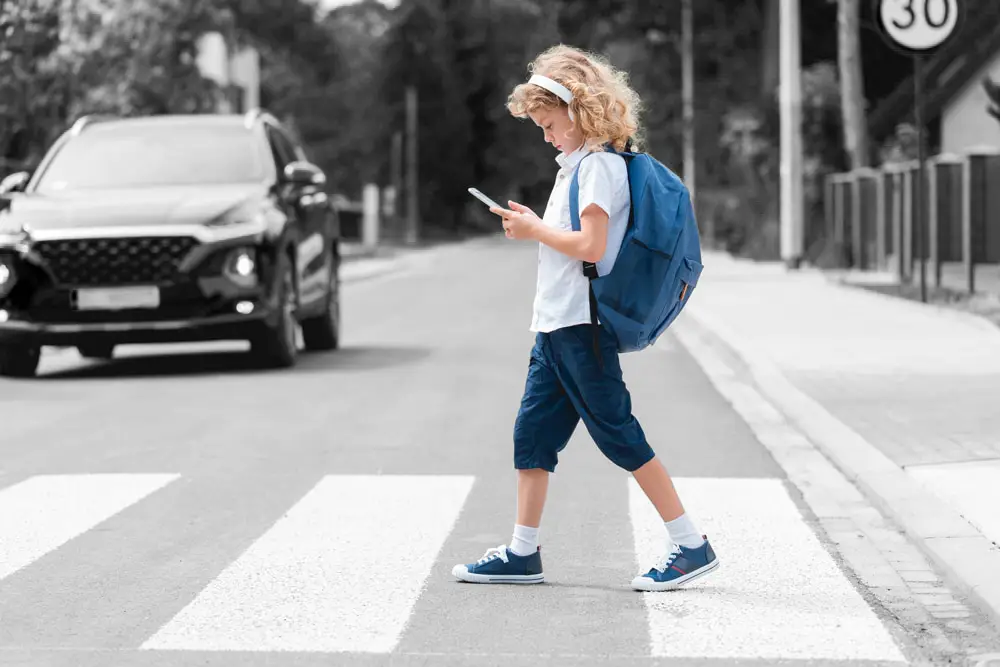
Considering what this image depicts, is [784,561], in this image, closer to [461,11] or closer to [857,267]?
[857,267]

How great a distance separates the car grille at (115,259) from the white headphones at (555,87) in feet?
25.5

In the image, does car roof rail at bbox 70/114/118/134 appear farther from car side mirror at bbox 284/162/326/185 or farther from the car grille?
the car grille

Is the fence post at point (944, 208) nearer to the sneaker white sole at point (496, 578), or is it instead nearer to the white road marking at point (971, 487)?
the white road marking at point (971, 487)

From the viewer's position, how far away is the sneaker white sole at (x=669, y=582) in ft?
20.2

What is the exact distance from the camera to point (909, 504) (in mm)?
7594

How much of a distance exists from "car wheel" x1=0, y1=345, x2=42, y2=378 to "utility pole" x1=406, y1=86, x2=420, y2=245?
5978 cm

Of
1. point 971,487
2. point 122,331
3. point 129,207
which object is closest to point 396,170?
point 129,207

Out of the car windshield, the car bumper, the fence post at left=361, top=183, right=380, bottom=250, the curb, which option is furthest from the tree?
the fence post at left=361, top=183, right=380, bottom=250

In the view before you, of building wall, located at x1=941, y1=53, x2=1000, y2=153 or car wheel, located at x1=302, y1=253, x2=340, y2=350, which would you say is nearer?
car wheel, located at x1=302, y1=253, x2=340, y2=350

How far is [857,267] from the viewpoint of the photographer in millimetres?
30938

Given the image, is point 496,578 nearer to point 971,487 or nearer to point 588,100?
point 588,100

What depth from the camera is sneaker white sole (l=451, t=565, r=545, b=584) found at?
6.34 m

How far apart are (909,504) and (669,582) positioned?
1.79m

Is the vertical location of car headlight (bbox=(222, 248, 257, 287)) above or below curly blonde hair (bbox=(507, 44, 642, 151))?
below
